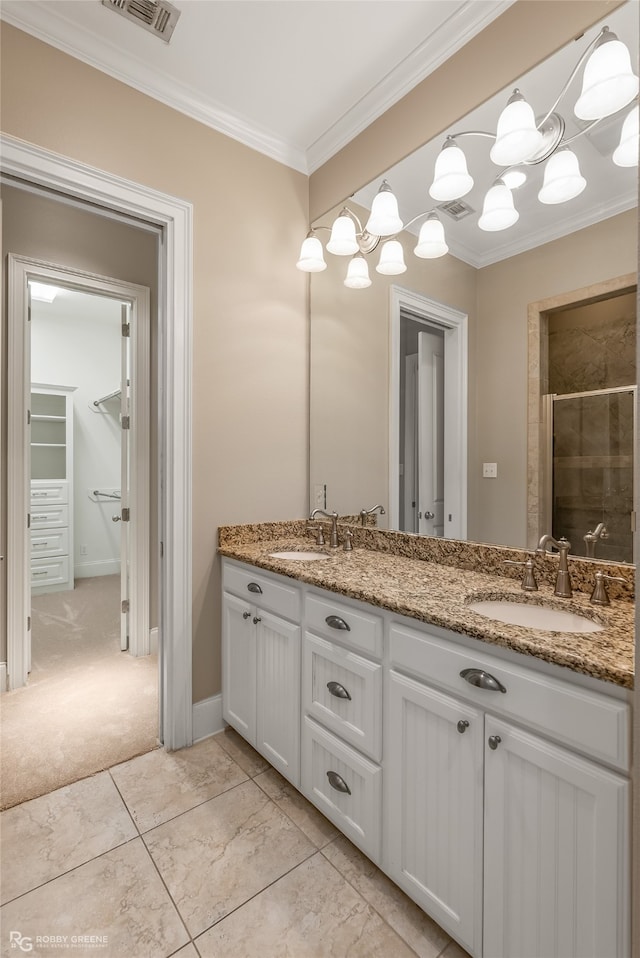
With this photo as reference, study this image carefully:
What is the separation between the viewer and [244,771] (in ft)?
5.97

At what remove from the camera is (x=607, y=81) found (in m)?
1.24

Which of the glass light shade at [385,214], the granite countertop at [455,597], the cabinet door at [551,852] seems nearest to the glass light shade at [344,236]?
the glass light shade at [385,214]

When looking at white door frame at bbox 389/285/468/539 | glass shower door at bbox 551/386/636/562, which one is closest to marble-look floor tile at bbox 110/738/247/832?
white door frame at bbox 389/285/468/539

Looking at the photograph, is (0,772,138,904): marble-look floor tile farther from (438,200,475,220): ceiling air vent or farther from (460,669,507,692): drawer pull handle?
(438,200,475,220): ceiling air vent

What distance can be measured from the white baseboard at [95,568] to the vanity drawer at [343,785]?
4318mm

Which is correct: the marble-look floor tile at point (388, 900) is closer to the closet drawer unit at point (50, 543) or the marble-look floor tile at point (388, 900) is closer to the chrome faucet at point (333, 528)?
the chrome faucet at point (333, 528)

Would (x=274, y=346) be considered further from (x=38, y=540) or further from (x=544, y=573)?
(x=38, y=540)

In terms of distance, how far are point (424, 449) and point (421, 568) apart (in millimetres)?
503

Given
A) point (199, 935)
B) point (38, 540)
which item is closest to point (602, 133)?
point (199, 935)

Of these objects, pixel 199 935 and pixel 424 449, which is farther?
pixel 424 449

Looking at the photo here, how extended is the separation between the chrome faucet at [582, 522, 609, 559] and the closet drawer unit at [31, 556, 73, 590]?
185 inches

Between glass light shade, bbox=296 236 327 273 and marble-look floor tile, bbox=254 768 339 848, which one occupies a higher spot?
glass light shade, bbox=296 236 327 273

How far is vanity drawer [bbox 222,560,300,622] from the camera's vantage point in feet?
5.26

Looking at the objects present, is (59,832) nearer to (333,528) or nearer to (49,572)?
(333,528)
